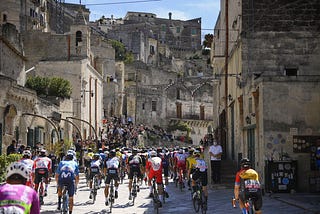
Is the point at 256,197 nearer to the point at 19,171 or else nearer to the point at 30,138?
the point at 19,171

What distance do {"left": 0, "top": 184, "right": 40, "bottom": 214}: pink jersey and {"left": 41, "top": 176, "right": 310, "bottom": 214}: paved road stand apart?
801 centimetres

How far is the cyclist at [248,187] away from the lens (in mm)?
10172

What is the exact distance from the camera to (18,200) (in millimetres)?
6211

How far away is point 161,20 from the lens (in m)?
131

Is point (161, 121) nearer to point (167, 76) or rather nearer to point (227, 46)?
point (167, 76)

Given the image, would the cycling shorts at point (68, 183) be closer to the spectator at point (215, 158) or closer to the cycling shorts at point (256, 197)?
the cycling shorts at point (256, 197)

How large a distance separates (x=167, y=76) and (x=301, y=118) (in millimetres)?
76554

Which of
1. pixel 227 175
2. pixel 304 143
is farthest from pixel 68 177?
pixel 227 175

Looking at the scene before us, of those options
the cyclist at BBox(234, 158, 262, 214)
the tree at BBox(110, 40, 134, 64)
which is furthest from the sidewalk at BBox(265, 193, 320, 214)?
the tree at BBox(110, 40, 134, 64)

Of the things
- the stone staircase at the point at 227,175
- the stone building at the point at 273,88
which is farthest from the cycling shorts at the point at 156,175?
the stone staircase at the point at 227,175

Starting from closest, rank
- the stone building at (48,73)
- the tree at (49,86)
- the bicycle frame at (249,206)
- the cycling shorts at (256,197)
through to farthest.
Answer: the cycling shorts at (256,197)
the bicycle frame at (249,206)
the stone building at (48,73)
the tree at (49,86)

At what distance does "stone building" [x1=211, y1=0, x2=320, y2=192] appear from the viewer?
18438 millimetres

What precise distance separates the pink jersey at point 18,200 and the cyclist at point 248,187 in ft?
16.5

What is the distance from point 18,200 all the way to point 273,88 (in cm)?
1393
